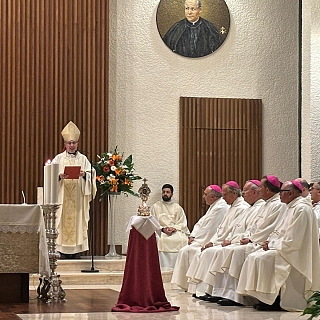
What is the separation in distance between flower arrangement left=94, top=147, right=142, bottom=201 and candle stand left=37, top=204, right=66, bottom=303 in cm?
391

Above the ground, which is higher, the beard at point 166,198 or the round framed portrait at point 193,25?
the round framed portrait at point 193,25

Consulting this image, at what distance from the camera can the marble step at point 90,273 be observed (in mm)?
11898

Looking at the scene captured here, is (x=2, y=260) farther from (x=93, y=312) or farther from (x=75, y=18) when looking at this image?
(x=75, y=18)

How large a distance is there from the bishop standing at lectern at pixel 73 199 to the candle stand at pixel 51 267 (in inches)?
146

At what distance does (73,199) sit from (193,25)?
413cm

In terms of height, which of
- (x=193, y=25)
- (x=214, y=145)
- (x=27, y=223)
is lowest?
(x=27, y=223)

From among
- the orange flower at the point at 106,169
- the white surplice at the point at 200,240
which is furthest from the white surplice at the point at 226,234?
the orange flower at the point at 106,169

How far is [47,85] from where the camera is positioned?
13930mm

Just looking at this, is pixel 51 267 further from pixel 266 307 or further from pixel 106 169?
pixel 106 169

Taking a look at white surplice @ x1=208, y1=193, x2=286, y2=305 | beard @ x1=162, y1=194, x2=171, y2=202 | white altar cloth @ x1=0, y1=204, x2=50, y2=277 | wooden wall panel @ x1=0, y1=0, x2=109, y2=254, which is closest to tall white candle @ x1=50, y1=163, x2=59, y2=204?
white altar cloth @ x1=0, y1=204, x2=50, y2=277

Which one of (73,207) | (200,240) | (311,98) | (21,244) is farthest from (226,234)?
(311,98)

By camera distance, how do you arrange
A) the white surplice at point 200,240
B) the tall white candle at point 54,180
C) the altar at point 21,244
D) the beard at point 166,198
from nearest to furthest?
the altar at point 21,244 < the tall white candle at point 54,180 < the white surplice at point 200,240 < the beard at point 166,198

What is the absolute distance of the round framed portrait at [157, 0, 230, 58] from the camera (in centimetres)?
1480

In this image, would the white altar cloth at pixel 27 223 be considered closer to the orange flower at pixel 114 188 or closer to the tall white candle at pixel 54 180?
the tall white candle at pixel 54 180
